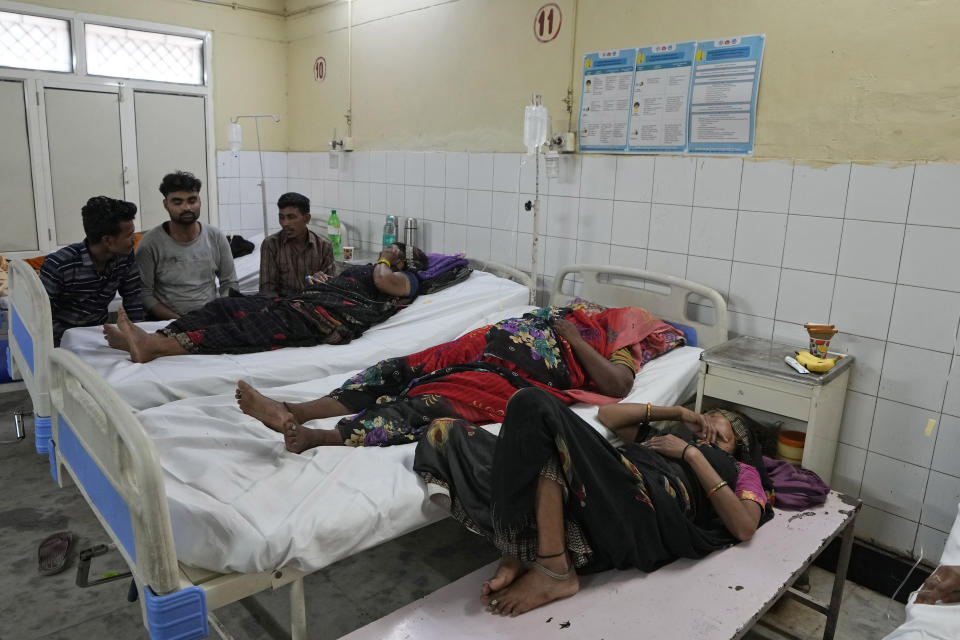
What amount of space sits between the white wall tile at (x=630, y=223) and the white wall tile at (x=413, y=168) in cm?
157

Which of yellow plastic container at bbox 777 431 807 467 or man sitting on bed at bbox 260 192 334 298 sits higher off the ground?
man sitting on bed at bbox 260 192 334 298

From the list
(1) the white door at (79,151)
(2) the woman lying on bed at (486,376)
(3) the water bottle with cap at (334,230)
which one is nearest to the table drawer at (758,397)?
(2) the woman lying on bed at (486,376)

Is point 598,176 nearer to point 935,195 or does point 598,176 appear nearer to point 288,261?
point 935,195

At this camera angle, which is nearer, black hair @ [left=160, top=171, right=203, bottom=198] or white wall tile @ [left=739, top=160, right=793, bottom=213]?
white wall tile @ [left=739, top=160, right=793, bottom=213]

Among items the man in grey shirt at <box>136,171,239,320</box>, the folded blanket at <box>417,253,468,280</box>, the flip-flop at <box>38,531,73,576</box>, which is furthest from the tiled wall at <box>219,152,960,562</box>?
the flip-flop at <box>38,531,73,576</box>

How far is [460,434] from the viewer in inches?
80.3

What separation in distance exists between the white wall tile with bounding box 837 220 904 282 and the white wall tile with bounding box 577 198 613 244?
110cm

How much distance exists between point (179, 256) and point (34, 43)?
243 cm

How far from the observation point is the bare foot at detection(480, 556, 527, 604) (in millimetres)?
1744

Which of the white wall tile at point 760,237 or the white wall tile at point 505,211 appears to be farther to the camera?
the white wall tile at point 505,211

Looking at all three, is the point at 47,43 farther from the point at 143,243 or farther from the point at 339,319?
the point at 339,319

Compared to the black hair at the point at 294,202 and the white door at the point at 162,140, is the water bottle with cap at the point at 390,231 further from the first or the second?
the white door at the point at 162,140

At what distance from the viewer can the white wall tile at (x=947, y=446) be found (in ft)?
7.97

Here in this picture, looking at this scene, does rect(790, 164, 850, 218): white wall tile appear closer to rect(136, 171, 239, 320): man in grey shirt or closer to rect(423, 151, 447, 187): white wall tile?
rect(423, 151, 447, 187): white wall tile
